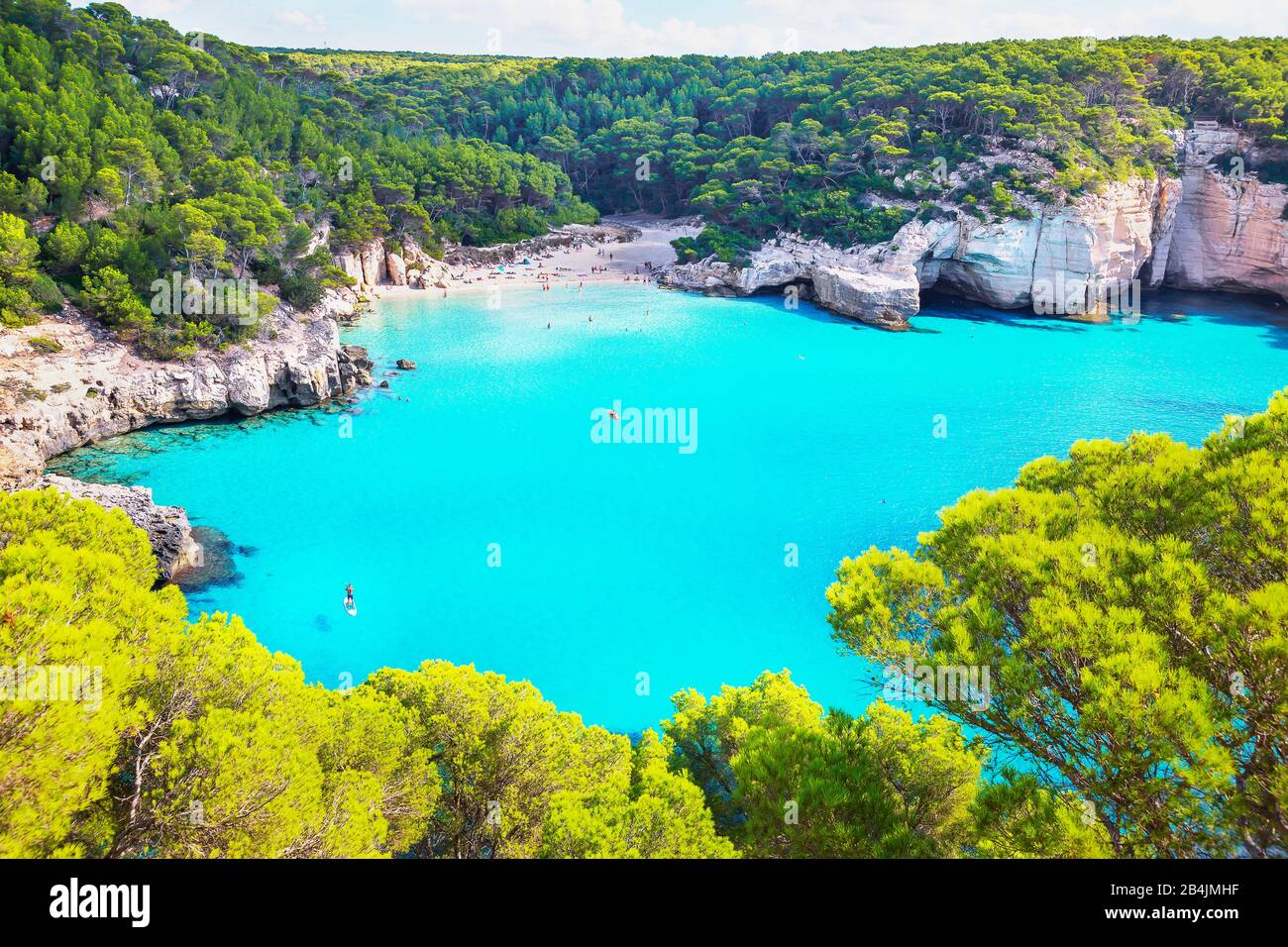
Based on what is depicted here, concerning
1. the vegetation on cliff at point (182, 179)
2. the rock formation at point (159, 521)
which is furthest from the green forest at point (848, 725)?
the vegetation on cliff at point (182, 179)

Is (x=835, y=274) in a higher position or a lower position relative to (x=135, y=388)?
higher

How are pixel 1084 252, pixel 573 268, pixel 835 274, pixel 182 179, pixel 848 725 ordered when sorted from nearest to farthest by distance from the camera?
pixel 848 725 < pixel 182 179 < pixel 1084 252 < pixel 835 274 < pixel 573 268

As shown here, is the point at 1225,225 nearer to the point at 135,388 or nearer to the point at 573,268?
the point at 573,268

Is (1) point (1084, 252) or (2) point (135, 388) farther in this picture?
(1) point (1084, 252)

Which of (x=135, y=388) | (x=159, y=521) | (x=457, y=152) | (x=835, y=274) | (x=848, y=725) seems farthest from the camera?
(x=457, y=152)

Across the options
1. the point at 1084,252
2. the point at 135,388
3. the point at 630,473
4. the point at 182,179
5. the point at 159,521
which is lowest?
the point at 630,473

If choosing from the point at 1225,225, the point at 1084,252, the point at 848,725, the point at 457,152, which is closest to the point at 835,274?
the point at 1084,252

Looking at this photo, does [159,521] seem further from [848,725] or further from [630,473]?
[848,725]
